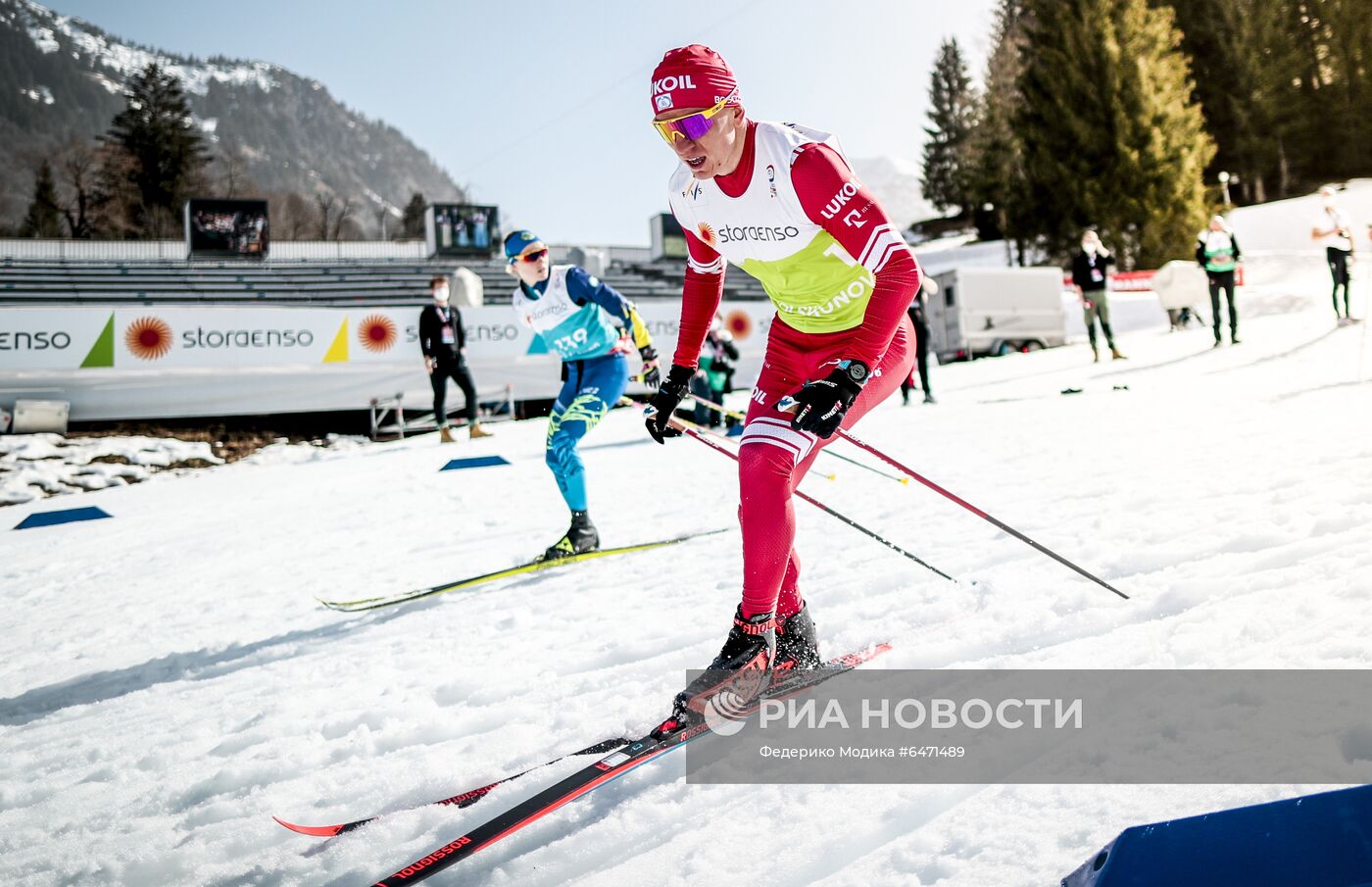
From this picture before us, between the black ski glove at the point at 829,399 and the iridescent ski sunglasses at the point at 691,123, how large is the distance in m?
0.92

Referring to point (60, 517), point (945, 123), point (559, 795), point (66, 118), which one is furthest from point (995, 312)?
point (66, 118)

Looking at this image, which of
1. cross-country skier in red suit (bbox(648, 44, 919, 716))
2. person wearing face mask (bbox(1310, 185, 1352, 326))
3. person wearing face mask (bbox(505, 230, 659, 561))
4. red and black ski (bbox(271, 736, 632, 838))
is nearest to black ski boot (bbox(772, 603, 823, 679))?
cross-country skier in red suit (bbox(648, 44, 919, 716))

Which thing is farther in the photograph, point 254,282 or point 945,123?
point 945,123

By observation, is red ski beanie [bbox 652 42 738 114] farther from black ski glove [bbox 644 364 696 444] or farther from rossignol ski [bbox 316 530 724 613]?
rossignol ski [bbox 316 530 724 613]

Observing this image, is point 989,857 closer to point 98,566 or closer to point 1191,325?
point 98,566

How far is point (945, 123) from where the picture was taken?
207 feet

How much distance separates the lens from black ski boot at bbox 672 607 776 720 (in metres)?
2.69

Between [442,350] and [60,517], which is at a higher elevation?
[442,350]

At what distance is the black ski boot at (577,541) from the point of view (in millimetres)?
5508

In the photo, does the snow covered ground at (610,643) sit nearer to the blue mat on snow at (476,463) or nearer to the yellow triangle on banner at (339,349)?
the blue mat on snow at (476,463)

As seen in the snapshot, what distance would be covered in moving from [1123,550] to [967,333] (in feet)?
62.7

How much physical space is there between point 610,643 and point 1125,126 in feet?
117

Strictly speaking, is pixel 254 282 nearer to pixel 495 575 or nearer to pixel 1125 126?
pixel 495 575

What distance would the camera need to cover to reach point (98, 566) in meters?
6.68
